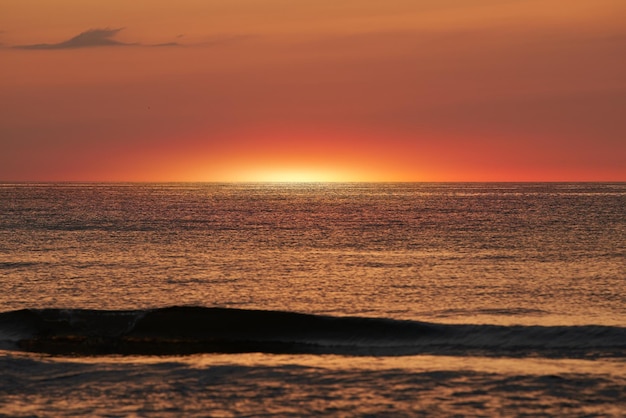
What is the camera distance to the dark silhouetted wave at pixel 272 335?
76.9ft

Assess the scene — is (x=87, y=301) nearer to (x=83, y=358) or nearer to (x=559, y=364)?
(x=83, y=358)

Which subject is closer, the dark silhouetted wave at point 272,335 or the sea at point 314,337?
the sea at point 314,337

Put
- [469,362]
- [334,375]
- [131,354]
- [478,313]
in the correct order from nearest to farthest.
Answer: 1. [334,375]
2. [469,362]
3. [131,354]
4. [478,313]

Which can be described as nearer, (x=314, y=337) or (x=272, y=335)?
(x=314, y=337)

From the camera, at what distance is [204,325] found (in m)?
26.5

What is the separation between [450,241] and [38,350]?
4571 cm

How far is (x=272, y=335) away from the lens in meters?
25.6

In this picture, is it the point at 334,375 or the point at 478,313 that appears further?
the point at 478,313

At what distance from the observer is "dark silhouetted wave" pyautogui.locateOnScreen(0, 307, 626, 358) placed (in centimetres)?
2344

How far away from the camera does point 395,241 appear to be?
6744cm

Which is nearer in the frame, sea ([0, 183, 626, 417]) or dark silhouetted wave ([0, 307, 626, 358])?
sea ([0, 183, 626, 417])

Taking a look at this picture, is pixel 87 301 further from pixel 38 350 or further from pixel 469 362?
pixel 469 362

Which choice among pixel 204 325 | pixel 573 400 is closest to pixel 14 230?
pixel 204 325

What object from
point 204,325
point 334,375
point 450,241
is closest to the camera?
point 334,375
